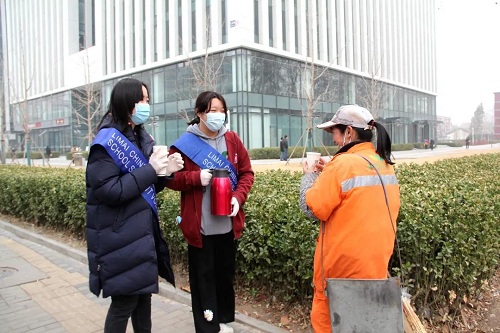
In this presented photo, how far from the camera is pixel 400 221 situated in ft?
10.1

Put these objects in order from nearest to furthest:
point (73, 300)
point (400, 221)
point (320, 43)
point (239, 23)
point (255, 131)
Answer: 1. point (400, 221)
2. point (73, 300)
3. point (239, 23)
4. point (255, 131)
5. point (320, 43)

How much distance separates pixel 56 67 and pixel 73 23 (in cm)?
529

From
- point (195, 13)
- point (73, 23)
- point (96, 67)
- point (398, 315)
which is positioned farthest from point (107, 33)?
point (398, 315)

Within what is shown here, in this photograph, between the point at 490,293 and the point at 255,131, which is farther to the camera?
the point at 255,131

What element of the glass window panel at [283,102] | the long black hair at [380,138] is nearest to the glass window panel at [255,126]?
the glass window panel at [283,102]

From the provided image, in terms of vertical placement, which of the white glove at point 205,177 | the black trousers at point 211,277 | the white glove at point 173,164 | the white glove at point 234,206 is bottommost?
the black trousers at point 211,277

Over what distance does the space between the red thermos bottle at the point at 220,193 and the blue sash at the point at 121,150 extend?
1.77ft

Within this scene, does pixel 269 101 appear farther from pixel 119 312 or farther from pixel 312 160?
pixel 119 312

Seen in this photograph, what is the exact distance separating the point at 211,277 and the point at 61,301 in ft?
7.00

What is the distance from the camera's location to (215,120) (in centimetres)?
299

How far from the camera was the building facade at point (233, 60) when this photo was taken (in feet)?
92.7

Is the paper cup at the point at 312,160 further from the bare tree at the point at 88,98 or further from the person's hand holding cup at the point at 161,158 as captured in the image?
the bare tree at the point at 88,98

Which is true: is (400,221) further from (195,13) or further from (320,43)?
(320,43)

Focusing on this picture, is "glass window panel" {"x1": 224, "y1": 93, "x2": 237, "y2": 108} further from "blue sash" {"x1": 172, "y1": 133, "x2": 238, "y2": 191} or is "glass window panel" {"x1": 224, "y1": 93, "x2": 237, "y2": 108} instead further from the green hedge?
"blue sash" {"x1": 172, "y1": 133, "x2": 238, "y2": 191}
